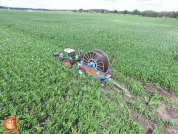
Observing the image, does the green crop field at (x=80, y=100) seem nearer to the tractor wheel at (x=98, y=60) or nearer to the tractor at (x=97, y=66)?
the tractor at (x=97, y=66)

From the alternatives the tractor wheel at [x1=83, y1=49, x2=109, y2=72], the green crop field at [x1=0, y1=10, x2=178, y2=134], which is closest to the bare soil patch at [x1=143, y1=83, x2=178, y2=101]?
the green crop field at [x1=0, y1=10, x2=178, y2=134]

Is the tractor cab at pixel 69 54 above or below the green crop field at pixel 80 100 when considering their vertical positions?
above

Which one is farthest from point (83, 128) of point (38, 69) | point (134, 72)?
point (134, 72)

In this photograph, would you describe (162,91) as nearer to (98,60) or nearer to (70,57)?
(98,60)

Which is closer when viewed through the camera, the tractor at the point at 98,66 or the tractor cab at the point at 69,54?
the tractor at the point at 98,66

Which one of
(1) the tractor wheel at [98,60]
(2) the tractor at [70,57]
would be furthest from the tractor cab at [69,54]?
(1) the tractor wheel at [98,60]

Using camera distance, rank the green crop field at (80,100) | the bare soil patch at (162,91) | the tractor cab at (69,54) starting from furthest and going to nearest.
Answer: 1. the tractor cab at (69,54)
2. the bare soil patch at (162,91)
3. the green crop field at (80,100)

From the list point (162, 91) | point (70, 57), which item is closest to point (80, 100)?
point (70, 57)

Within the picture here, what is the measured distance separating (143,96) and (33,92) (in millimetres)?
5379

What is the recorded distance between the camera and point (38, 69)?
796 centimetres

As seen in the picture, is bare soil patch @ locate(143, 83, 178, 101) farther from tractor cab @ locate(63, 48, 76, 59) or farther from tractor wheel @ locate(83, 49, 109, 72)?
tractor cab @ locate(63, 48, 76, 59)

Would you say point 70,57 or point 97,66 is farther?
point 70,57

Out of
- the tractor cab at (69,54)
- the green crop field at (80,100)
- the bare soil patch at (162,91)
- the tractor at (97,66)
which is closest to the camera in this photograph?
the green crop field at (80,100)

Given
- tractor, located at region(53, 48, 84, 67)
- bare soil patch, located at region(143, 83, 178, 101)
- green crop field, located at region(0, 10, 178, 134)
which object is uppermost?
tractor, located at region(53, 48, 84, 67)
